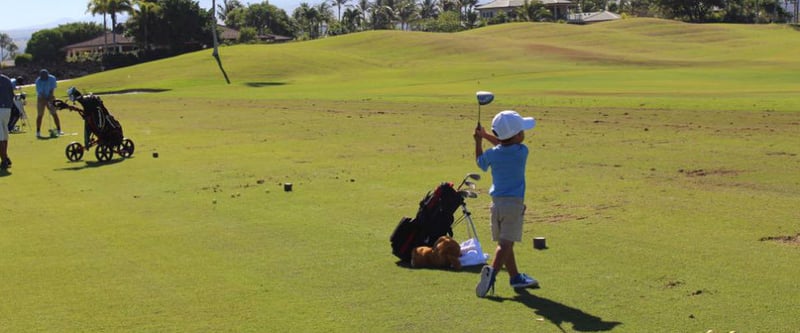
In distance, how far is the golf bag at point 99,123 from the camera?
2197 cm

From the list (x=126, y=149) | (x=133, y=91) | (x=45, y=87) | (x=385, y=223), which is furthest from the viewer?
(x=133, y=91)

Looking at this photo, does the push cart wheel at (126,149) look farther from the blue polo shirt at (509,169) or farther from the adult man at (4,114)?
the blue polo shirt at (509,169)

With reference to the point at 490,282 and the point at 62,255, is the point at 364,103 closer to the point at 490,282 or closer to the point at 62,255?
the point at 62,255

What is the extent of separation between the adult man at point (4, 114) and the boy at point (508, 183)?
14.4 meters

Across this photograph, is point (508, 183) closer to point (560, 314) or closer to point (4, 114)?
point (560, 314)

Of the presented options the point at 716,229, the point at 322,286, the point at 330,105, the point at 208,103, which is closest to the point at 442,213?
the point at 322,286

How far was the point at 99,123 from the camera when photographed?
22.2 meters

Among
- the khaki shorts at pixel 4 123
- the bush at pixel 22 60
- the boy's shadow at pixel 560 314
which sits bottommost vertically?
the boy's shadow at pixel 560 314

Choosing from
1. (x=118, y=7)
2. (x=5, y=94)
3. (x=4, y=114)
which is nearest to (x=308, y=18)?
(x=118, y=7)

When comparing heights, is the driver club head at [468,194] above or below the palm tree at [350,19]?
below

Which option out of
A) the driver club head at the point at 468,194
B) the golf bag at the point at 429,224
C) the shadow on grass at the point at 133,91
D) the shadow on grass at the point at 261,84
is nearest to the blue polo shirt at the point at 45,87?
the golf bag at the point at 429,224

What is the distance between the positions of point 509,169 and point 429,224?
1862mm

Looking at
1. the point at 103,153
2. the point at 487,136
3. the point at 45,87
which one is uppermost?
the point at 45,87

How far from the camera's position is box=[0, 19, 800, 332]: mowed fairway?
28.9 ft
